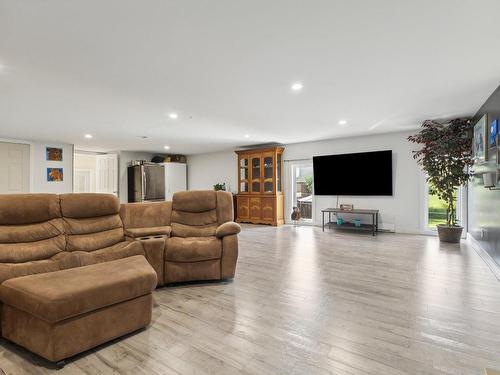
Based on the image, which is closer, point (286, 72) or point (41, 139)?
point (286, 72)

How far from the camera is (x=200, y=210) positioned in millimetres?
3514

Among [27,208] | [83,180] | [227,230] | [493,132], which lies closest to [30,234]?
[27,208]

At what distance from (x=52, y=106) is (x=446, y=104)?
5741 mm

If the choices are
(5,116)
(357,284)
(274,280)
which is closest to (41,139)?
(5,116)

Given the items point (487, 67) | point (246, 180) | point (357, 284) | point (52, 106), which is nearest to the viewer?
point (487, 67)

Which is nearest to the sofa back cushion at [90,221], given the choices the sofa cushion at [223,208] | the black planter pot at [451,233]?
the sofa cushion at [223,208]

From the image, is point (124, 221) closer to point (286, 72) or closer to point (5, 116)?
point (286, 72)

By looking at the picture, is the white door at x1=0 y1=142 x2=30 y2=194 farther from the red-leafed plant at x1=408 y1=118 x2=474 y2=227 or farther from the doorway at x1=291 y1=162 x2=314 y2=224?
the red-leafed plant at x1=408 y1=118 x2=474 y2=227

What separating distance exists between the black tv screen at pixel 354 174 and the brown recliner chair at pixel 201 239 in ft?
12.8

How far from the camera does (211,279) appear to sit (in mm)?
3059

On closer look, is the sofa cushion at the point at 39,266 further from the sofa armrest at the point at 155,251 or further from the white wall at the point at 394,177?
the white wall at the point at 394,177

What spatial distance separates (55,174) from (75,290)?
257 inches

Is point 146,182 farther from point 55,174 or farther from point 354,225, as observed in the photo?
point 354,225

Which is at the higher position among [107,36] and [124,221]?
[107,36]
